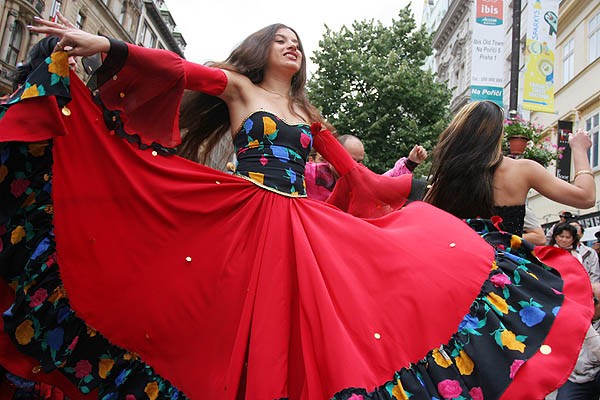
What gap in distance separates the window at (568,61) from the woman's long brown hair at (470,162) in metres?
16.3

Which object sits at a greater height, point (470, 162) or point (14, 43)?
point (14, 43)

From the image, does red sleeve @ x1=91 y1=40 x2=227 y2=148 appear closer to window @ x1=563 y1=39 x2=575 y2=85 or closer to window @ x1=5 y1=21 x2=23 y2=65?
window @ x1=563 y1=39 x2=575 y2=85

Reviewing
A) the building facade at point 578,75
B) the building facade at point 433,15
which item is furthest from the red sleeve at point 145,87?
the building facade at point 433,15

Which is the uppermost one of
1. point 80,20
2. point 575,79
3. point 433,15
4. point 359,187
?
point 433,15

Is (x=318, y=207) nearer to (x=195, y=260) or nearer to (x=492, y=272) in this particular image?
(x=195, y=260)

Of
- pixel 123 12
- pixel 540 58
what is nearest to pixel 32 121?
pixel 540 58

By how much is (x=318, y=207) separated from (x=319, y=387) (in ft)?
2.98

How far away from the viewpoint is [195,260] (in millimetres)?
2123

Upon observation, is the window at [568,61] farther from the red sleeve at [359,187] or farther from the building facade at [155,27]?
the building facade at [155,27]

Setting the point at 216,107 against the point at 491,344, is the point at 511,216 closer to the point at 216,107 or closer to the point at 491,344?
the point at 491,344

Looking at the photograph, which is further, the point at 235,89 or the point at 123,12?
the point at 123,12

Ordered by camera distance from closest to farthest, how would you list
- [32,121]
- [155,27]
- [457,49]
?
[32,121] → [457,49] → [155,27]

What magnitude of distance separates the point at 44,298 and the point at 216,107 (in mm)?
1382

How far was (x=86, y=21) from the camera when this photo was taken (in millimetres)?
28719
